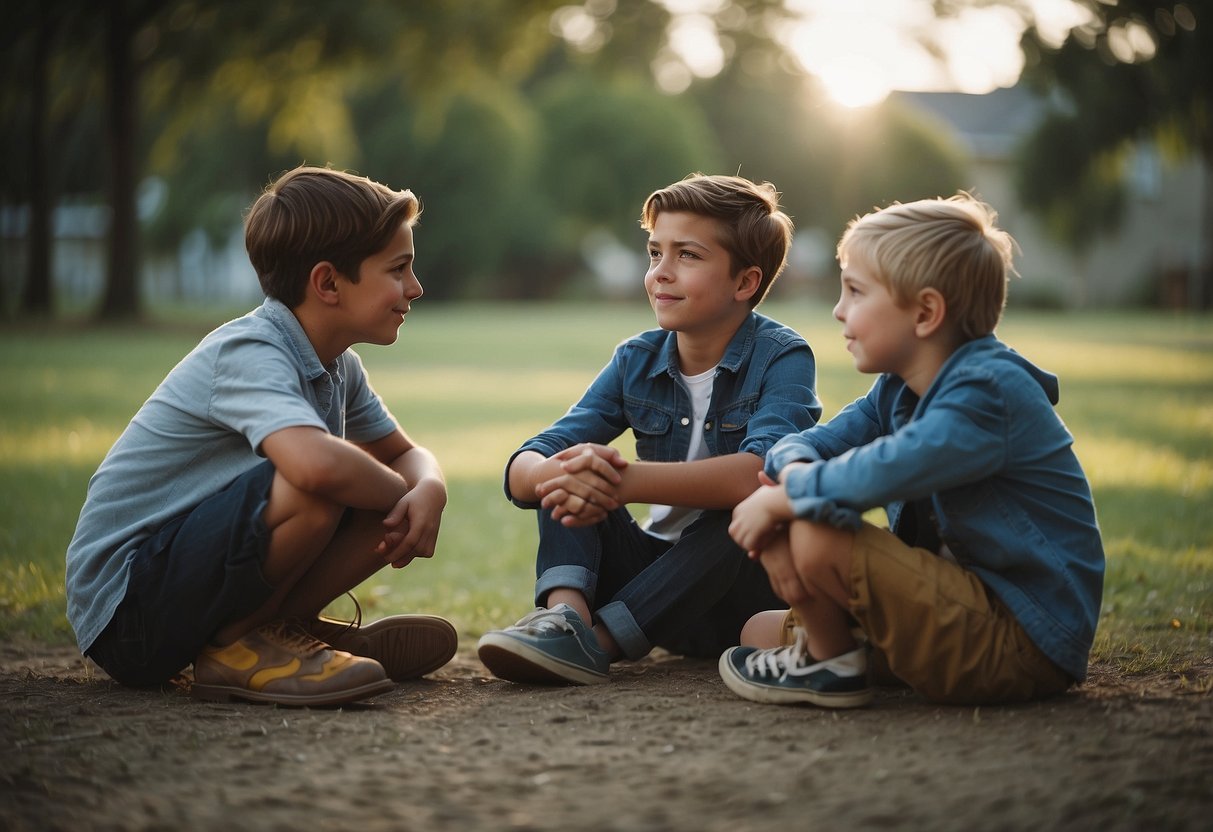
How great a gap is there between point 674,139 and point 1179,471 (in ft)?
150

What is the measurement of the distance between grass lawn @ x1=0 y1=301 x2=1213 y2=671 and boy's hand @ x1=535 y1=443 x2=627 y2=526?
1.12 meters

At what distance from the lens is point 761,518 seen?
279 centimetres

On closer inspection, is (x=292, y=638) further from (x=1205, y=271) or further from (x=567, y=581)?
(x=1205, y=271)

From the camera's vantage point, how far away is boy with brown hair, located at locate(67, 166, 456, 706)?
2.91 meters

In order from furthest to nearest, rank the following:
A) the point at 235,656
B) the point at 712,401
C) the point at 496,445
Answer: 1. the point at 496,445
2. the point at 712,401
3. the point at 235,656

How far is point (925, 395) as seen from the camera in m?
2.83

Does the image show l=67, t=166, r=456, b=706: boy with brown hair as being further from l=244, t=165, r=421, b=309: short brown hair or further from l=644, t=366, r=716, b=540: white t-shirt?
l=644, t=366, r=716, b=540: white t-shirt

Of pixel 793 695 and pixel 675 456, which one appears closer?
pixel 793 695

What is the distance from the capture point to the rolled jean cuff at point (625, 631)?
11.0ft

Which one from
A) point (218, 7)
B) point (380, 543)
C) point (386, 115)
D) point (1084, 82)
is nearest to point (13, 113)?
point (218, 7)

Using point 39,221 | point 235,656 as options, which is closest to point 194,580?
point 235,656

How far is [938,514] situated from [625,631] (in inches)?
36.8

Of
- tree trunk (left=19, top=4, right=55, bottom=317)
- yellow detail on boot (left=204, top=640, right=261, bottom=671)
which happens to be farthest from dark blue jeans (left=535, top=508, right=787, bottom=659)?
tree trunk (left=19, top=4, right=55, bottom=317)

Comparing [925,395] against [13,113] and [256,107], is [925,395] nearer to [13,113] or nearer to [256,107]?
[256,107]
